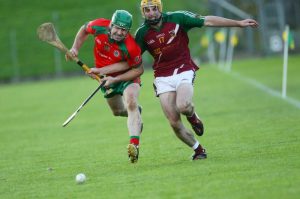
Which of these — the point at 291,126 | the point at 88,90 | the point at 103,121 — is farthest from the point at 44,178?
the point at 88,90

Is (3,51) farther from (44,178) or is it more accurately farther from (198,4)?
(44,178)

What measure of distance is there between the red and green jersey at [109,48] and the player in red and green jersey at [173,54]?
7.8 inches

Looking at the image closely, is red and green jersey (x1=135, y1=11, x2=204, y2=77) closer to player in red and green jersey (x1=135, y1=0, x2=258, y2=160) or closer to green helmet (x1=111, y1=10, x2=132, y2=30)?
player in red and green jersey (x1=135, y1=0, x2=258, y2=160)

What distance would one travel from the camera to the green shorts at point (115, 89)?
37.8 ft

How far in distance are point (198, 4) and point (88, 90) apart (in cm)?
1824

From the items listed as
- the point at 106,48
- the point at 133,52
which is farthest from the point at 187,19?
the point at 106,48

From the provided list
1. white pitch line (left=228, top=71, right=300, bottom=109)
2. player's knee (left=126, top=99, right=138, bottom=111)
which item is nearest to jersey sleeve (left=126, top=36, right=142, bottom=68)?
player's knee (left=126, top=99, right=138, bottom=111)

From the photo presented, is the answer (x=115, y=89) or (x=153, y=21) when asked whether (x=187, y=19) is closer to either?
(x=153, y=21)

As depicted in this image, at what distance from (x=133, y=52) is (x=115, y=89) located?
3.71ft

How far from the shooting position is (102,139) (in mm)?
15094

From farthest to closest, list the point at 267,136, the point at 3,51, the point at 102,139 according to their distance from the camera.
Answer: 1. the point at 3,51
2. the point at 102,139
3. the point at 267,136

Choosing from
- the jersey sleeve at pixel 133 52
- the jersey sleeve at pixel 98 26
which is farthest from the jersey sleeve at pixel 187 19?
the jersey sleeve at pixel 98 26

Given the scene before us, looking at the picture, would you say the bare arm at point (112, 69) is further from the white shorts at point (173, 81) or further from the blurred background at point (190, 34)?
the blurred background at point (190, 34)

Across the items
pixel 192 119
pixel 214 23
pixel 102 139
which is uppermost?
pixel 214 23
